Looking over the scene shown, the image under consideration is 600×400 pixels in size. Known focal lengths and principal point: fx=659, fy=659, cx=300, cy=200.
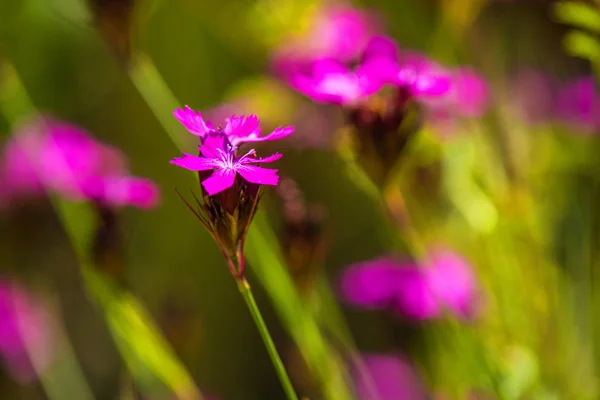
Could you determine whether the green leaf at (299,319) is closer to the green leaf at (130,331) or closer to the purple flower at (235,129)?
the green leaf at (130,331)

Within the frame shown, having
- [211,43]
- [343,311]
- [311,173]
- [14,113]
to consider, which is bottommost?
[343,311]

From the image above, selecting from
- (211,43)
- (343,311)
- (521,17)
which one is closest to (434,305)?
(343,311)

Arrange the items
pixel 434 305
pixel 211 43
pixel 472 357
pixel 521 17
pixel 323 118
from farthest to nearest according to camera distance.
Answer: pixel 211 43 → pixel 521 17 → pixel 323 118 → pixel 434 305 → pixel 472 357

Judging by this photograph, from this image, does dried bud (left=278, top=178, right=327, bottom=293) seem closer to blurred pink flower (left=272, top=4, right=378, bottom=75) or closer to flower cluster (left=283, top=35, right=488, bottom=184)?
flower cluster (left=283, top=35, right=488, bottom=184)

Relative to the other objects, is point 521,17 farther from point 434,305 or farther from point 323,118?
point 434,305

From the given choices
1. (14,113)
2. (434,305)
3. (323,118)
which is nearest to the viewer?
(434,305)

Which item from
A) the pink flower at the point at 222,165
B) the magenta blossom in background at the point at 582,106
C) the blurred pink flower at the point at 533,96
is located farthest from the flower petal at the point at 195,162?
the blurred pink flower at the point at 533,96
